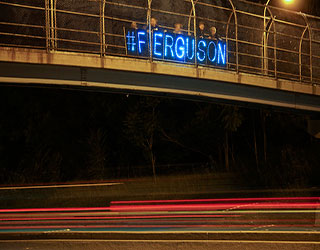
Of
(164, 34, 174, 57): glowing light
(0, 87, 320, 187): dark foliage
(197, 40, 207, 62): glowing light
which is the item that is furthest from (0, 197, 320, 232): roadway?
(0, 87, 320, 187): dark foliage

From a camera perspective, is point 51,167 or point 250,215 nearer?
point 250,215

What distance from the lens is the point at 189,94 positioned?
18.4m

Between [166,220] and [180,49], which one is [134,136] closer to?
[180,49]

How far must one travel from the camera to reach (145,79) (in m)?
17.3

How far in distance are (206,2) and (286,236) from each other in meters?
11.8

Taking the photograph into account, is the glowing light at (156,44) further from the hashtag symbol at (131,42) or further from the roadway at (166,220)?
the roadway at (166,220)

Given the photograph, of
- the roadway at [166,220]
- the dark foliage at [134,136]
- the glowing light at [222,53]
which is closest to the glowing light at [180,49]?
the glowing light at [222,53]

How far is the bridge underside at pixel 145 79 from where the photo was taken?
49.4 ft

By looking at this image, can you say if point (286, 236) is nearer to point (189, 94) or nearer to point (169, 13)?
point (189, 94)

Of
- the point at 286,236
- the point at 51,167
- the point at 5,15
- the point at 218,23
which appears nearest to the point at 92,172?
the point at 51,167

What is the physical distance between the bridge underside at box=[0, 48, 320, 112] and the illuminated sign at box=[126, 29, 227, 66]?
0.56m

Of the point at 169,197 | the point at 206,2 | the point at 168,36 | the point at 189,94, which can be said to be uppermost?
the point at 206,2

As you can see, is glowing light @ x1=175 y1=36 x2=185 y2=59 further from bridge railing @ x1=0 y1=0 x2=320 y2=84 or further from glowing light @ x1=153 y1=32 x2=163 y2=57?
glowing light @ x1=153 y1=32 x2=163 y2=57

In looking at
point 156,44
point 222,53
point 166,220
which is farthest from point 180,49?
point 166,220
